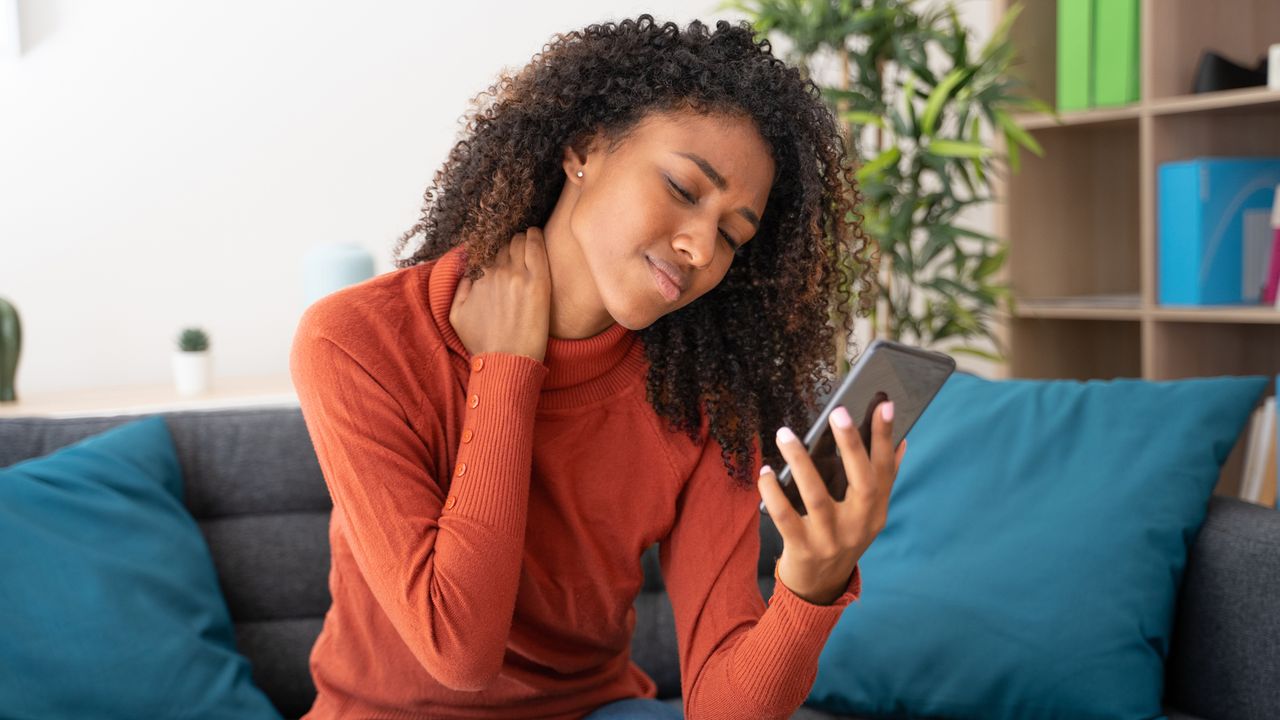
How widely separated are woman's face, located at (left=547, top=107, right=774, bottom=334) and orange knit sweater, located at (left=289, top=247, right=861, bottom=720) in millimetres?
132

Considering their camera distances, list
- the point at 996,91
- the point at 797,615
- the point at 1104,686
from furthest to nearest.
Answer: the point at 996,91 → the point at 1104,686 → the point at 797,615

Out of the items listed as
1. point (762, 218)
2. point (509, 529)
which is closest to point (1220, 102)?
point (762, 218)

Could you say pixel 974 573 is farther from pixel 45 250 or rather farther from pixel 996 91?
pixel 45 250

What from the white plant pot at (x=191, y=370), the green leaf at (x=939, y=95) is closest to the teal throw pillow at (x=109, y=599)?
the white plant pot at (x=191, y=370)

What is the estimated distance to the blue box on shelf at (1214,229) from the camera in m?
2.49

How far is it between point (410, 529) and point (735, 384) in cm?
40

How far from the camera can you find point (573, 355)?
48.6 inches

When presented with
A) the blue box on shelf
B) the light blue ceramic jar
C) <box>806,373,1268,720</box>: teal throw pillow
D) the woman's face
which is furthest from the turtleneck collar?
the blue box on shelf

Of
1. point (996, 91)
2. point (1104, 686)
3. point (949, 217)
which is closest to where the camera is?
point (1104, 686)

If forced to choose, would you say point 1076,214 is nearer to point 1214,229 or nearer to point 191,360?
point 1214,229

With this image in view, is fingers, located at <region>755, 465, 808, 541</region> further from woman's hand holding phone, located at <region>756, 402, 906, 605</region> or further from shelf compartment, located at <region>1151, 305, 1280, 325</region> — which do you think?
shelf compartment, located at <region>1151, 305, 1280, 325</region>

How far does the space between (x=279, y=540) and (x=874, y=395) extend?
44.1 inches

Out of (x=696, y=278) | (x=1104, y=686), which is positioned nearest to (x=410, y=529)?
(x=696, y=278)

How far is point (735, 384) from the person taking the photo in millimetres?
1300
